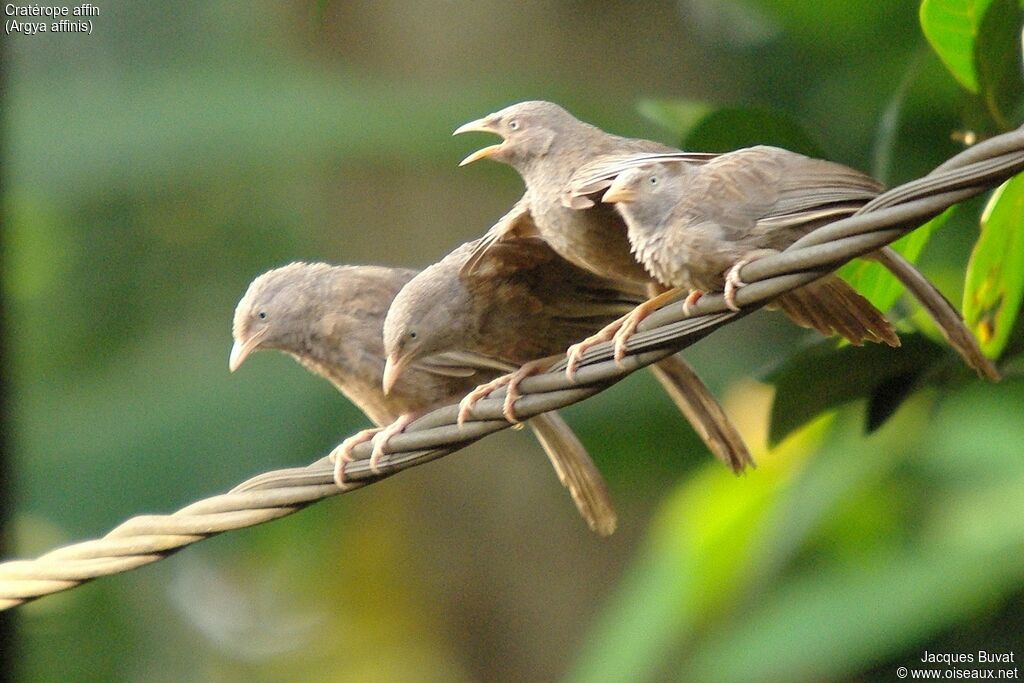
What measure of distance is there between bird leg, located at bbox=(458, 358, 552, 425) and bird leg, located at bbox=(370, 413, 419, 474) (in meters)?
0.21

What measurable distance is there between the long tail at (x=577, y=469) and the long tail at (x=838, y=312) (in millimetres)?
968

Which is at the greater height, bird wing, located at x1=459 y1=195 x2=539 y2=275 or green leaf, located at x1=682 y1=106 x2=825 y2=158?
green leaf, located at x1=682 y1=106 x2=825 y2=158

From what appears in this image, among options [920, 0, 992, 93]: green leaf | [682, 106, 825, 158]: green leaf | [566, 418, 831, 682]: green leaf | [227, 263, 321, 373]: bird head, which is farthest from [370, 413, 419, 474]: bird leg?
[566, 418, 831, 682]: green leaf

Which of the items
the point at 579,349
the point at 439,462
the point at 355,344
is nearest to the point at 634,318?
the point at 579,349

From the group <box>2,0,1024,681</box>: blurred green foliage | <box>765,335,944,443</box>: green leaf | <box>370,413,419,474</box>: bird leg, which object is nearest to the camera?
<box>370,413,419,474</box>: bird leg

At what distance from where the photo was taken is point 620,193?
2.86 m

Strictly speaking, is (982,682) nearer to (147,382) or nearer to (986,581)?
(986,581)

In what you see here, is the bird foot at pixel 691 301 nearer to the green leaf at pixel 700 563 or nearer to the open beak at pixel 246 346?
the open beak at pixel 246 346

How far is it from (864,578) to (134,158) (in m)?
4.83

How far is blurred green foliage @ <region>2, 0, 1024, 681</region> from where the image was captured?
5352 mm

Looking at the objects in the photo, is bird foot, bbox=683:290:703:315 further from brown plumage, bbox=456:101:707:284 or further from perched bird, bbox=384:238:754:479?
perched bird, bbox=384:238:754:479

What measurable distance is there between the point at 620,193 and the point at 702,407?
930 millimetres

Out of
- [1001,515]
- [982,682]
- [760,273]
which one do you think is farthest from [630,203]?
[1001,515]

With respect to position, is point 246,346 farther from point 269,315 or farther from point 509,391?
point 509,391
